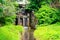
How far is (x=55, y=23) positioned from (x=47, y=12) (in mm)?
1436

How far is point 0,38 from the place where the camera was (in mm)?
17375

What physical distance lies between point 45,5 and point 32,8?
4.93m

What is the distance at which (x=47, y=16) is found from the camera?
25031 millimetres

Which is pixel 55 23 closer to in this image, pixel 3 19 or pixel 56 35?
pixel 3 19

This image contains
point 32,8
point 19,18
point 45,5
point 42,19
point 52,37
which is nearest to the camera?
point 52,37

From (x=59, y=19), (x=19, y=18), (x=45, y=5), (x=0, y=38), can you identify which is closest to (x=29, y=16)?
(x=19, y=18)

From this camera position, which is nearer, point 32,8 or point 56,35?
point 56,35

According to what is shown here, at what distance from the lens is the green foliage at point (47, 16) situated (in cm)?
2472

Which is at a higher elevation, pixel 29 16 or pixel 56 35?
pixel 56 35

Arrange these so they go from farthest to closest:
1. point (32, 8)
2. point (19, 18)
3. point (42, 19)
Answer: point (19, 18) < point (32, 8) < point (42, 19)

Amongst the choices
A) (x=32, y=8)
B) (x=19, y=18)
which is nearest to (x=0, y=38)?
(x=32, y=8)

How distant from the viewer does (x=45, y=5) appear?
2733 cm

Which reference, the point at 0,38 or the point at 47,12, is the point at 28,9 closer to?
the point at 47,12

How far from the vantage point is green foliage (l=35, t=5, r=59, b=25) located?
24.7 metres
